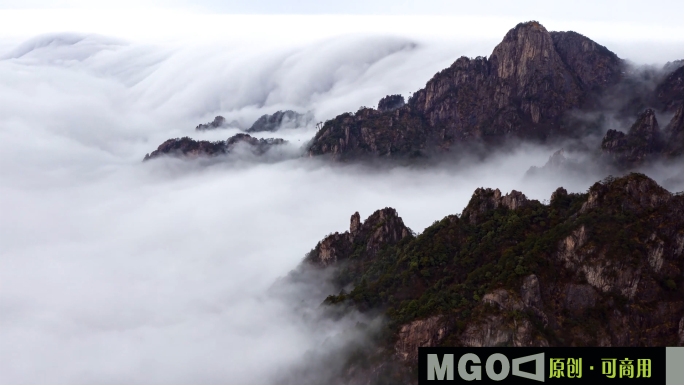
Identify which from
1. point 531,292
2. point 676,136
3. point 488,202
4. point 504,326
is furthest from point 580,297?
point 676,136

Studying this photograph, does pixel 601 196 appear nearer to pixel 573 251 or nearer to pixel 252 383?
pixel 573 251

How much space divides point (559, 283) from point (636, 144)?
127 m

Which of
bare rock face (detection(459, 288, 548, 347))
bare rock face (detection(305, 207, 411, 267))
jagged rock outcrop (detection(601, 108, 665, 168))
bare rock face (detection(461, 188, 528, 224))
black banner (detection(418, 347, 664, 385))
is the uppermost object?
jagged rock outcrop (detection(601, 108, 665, 168))

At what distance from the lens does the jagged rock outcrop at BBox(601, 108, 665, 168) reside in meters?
175

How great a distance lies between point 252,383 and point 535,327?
5892cm

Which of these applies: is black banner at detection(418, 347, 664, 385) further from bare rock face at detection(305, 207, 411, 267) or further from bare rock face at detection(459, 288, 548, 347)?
bare rock face at detection(305, 207, 411, 267)

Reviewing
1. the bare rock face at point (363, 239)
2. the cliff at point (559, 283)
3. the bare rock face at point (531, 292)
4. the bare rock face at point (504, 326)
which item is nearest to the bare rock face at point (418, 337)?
the cliff at point (559, 283)

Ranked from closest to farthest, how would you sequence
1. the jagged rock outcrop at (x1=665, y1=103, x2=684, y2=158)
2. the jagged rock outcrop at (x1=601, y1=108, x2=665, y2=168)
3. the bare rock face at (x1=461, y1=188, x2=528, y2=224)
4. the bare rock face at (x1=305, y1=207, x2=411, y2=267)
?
the bare rock face at (x1=461, y1=188, x2=528, y2=224) → the bare rock face at (x1=305, y1=207, x2=411, y2=267) → the jagged rock outcrop at (x1=665, y1=103, x2=684, y2=158) → the jagged rock outcrop at (x1=601, y1=108, x2=665, y2=168)

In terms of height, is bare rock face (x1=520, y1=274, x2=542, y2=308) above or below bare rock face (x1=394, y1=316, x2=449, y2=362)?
above

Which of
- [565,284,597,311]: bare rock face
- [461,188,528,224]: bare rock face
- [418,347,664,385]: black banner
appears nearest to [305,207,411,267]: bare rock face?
[461,188,528,224]: bare rock face

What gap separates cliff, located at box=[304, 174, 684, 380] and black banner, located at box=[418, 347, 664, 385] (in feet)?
39.1

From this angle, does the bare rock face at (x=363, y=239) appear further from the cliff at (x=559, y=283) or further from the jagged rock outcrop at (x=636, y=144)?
the jagged rock outcrop at (x=636, y=144)

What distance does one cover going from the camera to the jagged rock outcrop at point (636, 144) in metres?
175

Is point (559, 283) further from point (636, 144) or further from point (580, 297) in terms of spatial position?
point (636, 144)
